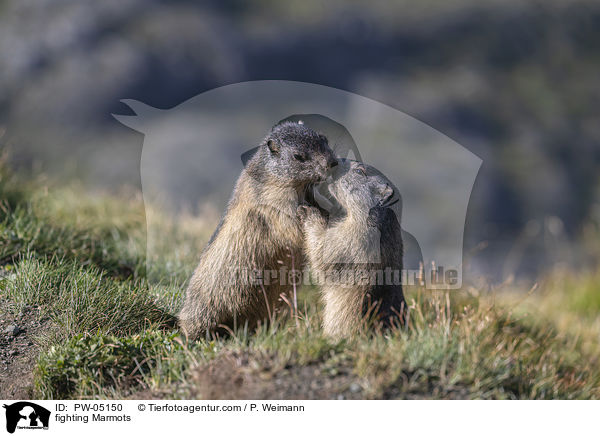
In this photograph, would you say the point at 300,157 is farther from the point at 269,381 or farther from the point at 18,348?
the point at 18,348

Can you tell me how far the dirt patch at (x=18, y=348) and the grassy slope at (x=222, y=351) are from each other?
12 centimetres

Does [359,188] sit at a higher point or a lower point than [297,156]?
lower

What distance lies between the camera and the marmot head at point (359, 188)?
6.23m

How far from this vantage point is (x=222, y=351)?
5.75m

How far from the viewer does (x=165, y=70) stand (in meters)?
31.4

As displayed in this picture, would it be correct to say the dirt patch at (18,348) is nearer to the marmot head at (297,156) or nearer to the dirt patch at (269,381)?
the dirt patch at (269,381)

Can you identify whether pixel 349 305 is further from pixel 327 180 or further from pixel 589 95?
pixel 589 95

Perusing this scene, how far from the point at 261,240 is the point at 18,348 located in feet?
9.01

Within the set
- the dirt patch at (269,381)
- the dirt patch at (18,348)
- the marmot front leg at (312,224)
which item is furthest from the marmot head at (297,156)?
the dirt patch at (18,348)

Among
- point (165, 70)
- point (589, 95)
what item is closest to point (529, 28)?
point (589, 95)

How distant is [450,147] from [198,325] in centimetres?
1917

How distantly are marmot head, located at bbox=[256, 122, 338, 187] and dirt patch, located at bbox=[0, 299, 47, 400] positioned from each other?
302 centimetres
